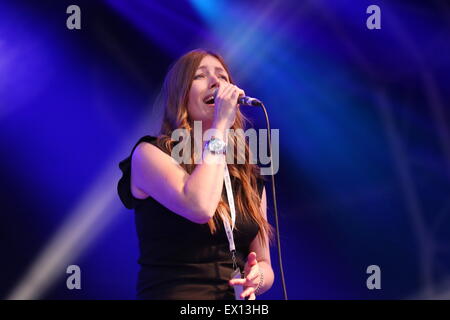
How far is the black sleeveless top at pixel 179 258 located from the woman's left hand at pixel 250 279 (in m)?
0.06

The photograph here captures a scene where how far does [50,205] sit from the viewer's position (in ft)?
8.58

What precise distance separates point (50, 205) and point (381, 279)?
1723 mm

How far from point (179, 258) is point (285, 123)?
1395 mm

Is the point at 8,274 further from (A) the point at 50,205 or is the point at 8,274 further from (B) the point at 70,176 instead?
(B) the point at 70,176

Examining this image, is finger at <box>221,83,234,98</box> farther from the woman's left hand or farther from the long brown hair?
the woman's left hand

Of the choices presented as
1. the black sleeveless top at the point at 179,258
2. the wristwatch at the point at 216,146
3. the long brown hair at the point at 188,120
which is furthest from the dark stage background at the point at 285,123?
the wristwatch at the point at 216,146

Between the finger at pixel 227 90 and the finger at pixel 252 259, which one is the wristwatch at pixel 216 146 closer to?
the finger at pixel 227 90

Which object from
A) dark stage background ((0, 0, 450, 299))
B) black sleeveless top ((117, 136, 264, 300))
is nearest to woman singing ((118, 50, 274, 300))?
black sleeveless top ((117, 136, 264, 300))

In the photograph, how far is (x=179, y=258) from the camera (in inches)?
64.2

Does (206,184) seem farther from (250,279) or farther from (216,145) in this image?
(250,279)

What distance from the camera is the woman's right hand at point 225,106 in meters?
1.72

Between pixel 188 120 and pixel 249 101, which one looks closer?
pixel 249 101

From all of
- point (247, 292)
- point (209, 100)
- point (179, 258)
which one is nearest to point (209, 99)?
point (209, 100)

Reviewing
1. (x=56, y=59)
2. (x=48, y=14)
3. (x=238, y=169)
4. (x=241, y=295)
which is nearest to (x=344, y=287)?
(x=238, y=169)
